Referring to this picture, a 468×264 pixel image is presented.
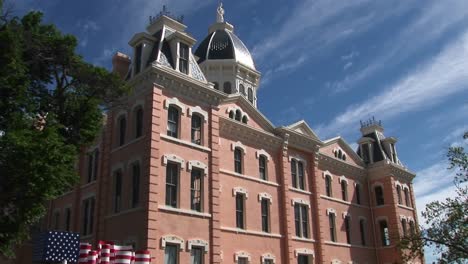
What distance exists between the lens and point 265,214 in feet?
94.9

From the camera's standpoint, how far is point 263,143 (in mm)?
30359

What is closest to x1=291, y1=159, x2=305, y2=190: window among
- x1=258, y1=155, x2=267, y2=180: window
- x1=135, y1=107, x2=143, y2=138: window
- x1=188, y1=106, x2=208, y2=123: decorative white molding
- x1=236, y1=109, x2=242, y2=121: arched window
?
x1=258, y1=155, x2=267, y2=180: window

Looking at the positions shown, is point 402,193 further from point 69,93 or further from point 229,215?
point 69,93

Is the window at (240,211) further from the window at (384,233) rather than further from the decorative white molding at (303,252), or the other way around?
the window at (384,233)

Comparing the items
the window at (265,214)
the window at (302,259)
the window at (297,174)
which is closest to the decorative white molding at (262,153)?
the window at (297,174)

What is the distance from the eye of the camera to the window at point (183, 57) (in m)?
26.1

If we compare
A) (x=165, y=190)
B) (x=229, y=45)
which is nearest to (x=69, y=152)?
(x=165, y=190)

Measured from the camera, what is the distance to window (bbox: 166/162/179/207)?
2316 centimetres

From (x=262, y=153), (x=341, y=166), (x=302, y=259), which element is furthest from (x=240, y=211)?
(x=341, y=166)

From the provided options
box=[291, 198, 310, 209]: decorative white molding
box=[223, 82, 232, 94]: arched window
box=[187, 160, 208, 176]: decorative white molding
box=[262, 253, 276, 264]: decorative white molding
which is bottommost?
box=[262, 253, 276, 264]: decorative white molding

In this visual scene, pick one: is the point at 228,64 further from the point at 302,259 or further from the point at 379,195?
the point at 302,259

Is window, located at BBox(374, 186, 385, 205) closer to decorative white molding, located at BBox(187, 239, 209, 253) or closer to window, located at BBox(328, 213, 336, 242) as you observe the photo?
window, located at BBox(328, 213, 336, 242)

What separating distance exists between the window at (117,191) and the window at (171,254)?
12.4ft

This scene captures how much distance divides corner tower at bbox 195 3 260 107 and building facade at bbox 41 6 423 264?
37.7 feet
